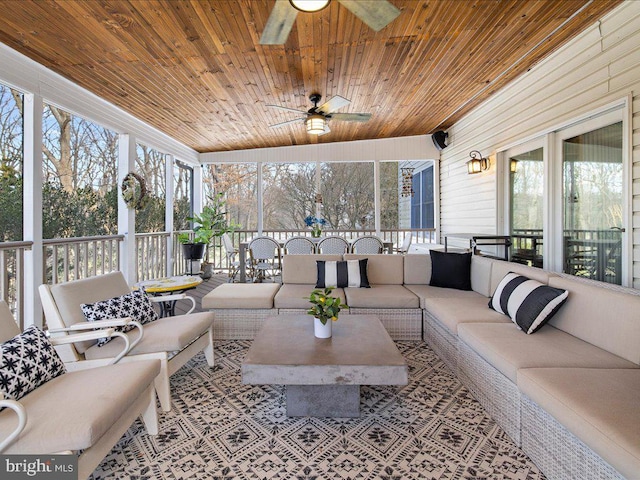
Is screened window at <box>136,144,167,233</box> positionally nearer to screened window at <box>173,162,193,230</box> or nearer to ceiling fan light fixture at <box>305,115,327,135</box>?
screened window at <box>173,162,193,230</box>

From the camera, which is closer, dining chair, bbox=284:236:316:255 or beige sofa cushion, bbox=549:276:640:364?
beige sofa cushion, bbox=549:276:640:364

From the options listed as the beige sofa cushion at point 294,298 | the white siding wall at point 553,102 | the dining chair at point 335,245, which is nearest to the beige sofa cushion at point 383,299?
the beige sofa cushion at point 294,298

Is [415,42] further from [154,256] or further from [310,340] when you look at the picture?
[154,256]

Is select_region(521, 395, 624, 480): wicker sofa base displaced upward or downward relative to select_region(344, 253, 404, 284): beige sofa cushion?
downward

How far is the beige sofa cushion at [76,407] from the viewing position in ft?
4.48

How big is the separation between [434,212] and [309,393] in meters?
6.24

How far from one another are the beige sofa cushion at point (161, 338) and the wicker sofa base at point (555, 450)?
215 cm

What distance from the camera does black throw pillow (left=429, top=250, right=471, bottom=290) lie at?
381 cm

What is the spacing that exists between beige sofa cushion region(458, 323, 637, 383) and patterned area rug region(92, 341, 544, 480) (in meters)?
0.41

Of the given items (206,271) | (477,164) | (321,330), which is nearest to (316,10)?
(321,330)

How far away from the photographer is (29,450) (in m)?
1.34

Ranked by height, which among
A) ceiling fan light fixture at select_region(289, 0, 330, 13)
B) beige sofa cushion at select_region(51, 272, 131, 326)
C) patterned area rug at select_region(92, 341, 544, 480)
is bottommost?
patterned area rug at select_region(92, 341, 544, 480)

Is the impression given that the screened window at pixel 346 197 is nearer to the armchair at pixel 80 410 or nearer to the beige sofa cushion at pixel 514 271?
the beige sofa cushion at pixel 514 271

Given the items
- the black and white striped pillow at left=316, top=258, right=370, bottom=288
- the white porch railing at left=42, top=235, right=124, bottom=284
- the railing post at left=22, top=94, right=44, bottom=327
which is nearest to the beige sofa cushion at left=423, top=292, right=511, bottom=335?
the black and white striped pillow at left=316, top=258, right=370, bottom=288
